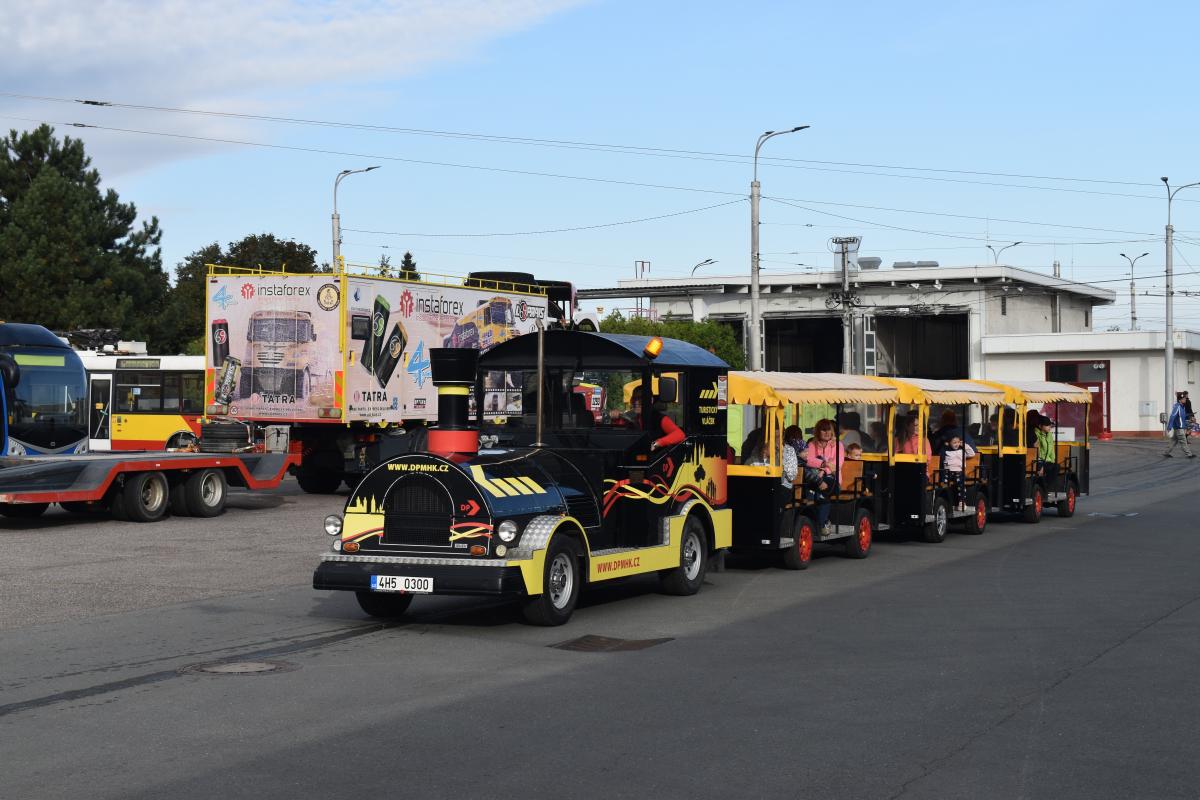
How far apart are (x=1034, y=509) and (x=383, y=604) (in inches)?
550

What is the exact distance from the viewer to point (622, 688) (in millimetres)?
9359

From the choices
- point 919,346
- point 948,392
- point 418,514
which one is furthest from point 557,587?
point 919,346

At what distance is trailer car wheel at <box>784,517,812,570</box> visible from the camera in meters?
16.4

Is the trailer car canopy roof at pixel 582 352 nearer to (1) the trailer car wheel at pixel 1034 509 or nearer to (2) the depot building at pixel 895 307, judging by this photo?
(1) the trailer car wheel at pixel 1034 509

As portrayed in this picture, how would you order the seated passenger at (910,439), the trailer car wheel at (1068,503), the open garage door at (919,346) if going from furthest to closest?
the open garage door at (919,346)
the trailer car wheel at (1068,503)
the seated passenger at (910,439)

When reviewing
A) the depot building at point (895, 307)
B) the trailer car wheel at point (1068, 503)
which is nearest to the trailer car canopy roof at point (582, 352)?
the trailer car wheel at point (1068, 503)

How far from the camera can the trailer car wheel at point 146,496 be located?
2131 cm

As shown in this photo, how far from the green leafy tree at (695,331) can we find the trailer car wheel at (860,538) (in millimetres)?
37016

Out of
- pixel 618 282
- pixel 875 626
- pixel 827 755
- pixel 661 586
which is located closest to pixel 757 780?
pixel 827 755

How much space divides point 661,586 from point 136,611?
499 cm

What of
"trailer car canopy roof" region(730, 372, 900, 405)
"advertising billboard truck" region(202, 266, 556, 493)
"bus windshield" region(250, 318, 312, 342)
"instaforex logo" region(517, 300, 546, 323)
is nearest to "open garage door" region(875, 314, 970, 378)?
"instaforex logo" region(517, 300, 546, 323)

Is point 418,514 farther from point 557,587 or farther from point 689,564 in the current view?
point 689,564

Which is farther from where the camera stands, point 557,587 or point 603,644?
point 557,587

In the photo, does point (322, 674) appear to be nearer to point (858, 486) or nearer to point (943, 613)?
point (943, 613)
